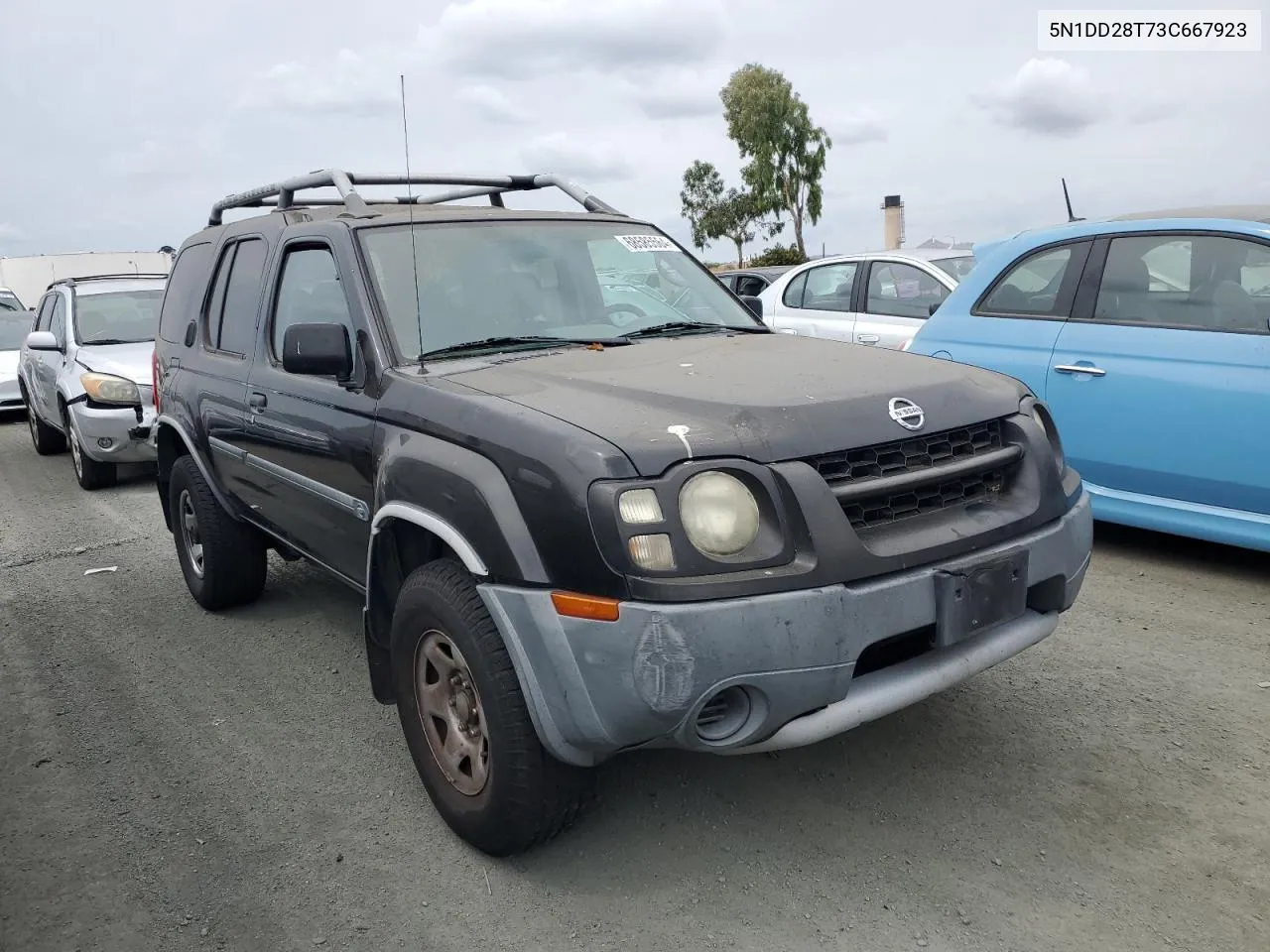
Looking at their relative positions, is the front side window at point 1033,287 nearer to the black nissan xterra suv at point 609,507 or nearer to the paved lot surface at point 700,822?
the paved lot surface at point 700,822

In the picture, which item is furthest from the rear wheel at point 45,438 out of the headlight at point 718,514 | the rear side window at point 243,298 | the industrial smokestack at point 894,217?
the industrial smokestack at point 894,217

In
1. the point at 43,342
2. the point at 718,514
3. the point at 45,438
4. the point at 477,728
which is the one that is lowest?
the point at 45,438

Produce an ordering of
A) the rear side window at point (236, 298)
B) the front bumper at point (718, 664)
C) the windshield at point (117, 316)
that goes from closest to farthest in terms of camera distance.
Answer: the front bumper at point (718, 664), the rear side window at point (236, 298), the windshield at point (117, 316)

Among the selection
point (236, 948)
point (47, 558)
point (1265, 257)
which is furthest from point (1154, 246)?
point (47, 558)

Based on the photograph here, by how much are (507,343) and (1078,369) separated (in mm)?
3067

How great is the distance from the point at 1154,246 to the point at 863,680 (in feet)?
11.5

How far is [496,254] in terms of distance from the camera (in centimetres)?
377

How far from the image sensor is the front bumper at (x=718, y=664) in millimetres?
2377

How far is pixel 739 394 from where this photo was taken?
9.12ft

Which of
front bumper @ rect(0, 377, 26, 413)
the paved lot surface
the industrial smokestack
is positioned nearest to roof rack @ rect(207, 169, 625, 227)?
the paved lot surface

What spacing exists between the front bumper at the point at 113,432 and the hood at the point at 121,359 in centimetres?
30

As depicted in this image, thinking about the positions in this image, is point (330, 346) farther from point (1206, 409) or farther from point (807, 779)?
point (1206, 409)

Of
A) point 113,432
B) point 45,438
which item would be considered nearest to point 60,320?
point 45,438

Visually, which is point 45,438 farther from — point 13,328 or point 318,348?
point 318,348
